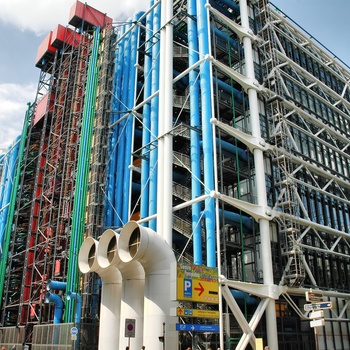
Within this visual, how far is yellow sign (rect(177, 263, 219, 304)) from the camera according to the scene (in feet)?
73.2

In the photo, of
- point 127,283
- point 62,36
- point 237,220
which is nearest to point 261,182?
point 237,220

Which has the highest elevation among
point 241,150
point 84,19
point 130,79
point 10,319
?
point 84,19

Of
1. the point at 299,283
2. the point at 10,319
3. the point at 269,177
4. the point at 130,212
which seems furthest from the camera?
the point at 10,319

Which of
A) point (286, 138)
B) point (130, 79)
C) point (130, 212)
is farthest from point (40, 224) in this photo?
point (286, 138)

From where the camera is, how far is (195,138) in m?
30.8

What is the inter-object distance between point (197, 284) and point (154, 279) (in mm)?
2323

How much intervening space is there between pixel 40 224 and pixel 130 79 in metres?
16.2

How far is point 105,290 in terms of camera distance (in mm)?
25672

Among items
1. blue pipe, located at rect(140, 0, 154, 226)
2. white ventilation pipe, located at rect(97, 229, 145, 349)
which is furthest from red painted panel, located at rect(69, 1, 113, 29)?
white ventilation pipe, located at rect(97, 229, 145, 349)

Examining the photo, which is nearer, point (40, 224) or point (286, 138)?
point (286, 138)

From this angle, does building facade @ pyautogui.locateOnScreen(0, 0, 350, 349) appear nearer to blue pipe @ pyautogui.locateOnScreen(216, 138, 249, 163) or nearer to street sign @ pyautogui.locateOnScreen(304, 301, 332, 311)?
blue pipe @ pyautogui.locateOnScreen(216, 138, 249, 163)

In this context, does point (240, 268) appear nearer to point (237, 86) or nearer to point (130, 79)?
point (237, 86)

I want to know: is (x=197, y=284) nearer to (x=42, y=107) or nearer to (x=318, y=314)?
(x=318, y=314)

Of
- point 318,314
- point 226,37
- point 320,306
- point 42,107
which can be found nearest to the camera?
point 318,314
